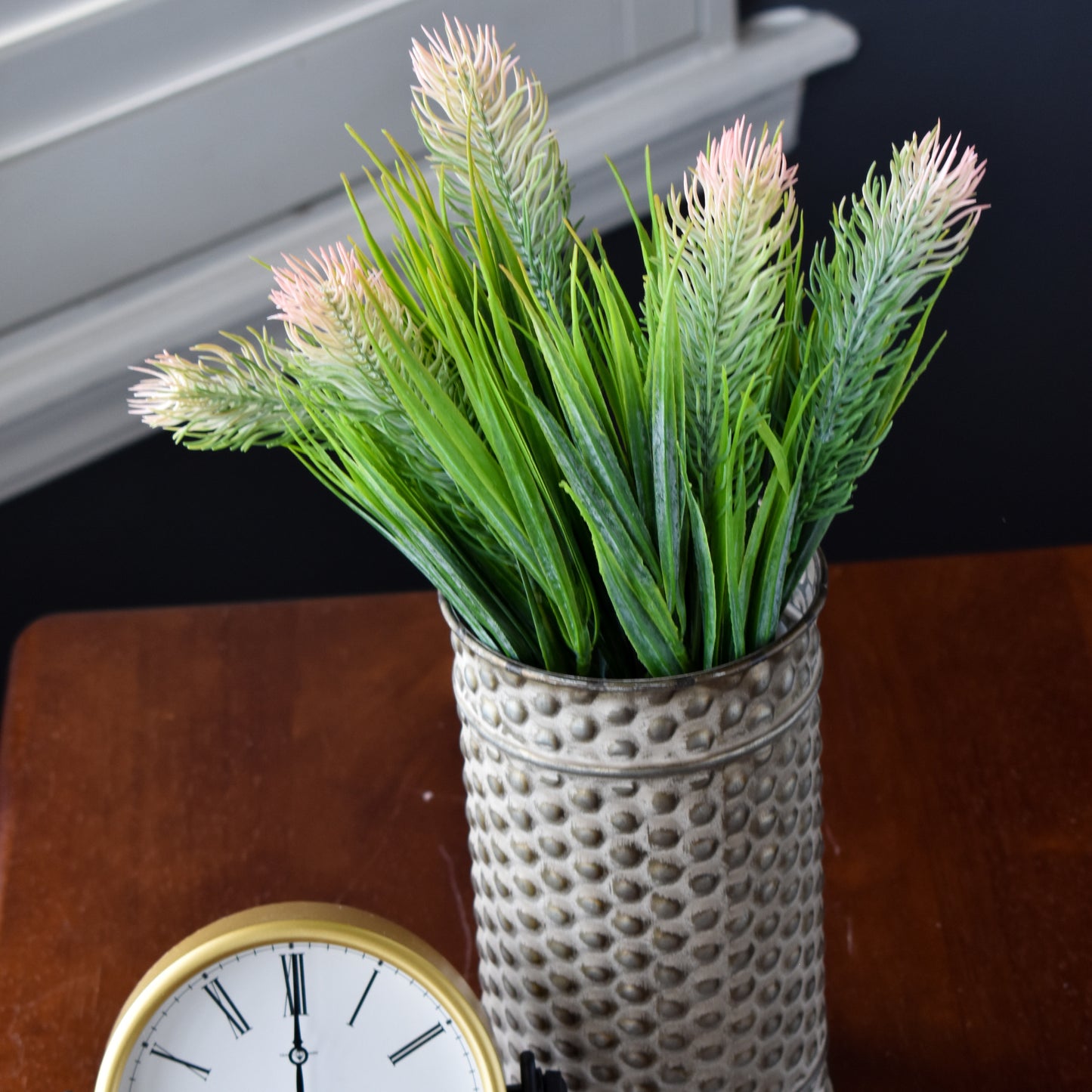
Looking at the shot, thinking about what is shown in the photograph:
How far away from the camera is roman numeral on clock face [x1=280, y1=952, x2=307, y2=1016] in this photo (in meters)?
0.38

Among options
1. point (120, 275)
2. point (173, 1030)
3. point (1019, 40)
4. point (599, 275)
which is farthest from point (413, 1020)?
point (1019, 40)

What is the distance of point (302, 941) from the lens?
381 millimetres

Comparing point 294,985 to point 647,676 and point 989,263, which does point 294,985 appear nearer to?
point 647,676

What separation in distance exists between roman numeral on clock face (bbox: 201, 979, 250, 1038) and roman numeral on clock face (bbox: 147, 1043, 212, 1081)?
1cm

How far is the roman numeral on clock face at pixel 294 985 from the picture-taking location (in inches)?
15.1

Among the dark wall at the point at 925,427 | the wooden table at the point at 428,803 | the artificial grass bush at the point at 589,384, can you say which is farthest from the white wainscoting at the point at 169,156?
the artificial grass bush at the point at 589,384

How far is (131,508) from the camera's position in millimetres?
975

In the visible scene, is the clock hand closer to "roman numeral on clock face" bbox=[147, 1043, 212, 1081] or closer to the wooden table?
"roman numeral on clock face" bbox=[147, 1043, 212, 1081]

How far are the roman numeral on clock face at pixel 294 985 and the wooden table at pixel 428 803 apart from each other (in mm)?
173

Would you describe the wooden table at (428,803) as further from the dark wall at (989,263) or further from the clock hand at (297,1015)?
the dark wall at (989,263)

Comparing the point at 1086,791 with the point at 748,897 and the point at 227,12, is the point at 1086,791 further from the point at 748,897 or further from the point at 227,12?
the point at 227,12

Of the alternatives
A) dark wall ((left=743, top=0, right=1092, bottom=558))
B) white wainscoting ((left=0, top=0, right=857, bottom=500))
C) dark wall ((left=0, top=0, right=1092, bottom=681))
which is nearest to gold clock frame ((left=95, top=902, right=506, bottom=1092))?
white wainscoting ((left=0, top=0, right=857, bottom=500))

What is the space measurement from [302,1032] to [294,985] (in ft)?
0.05

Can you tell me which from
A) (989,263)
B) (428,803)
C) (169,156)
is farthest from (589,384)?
(989,263)
